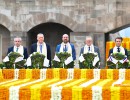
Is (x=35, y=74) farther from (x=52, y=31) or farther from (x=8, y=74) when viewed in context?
(x=52, y=31)

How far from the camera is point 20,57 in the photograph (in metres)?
9.05

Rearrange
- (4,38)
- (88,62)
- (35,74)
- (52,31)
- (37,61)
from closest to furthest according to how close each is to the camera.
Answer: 1. (35,74)
2. (37,61)
3. (88,62)
4. (4,38)
5. (52,31)

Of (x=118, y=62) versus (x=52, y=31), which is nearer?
(x=118, y=62)

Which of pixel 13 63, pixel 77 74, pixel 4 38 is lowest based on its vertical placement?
pixel 77 74

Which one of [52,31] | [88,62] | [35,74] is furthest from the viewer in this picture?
[52,31]

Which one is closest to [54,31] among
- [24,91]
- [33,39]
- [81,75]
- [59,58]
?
[33,39]

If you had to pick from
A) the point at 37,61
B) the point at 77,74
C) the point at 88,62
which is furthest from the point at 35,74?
the point at 88,62

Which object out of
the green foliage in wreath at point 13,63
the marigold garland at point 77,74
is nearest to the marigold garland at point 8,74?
the marigold garland at point 77,74

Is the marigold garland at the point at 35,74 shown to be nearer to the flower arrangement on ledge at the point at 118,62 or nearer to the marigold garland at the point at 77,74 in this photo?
the marigold garland at the point at 77,74

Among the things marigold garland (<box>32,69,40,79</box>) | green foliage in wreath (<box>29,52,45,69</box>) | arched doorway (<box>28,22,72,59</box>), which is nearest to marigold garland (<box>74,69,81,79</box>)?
marigold garland (<box>32,69,40,79</box>)

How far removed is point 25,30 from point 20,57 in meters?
9.39

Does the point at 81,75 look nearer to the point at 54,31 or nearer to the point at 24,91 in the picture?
the point at 24,91

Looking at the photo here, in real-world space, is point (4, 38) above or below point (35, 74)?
above

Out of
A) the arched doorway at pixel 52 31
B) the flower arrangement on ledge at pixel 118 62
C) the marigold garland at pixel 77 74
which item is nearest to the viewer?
the marigold garland at pixel 77 74
